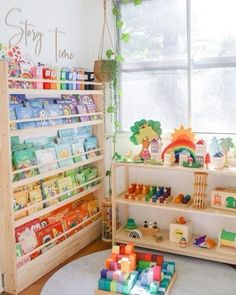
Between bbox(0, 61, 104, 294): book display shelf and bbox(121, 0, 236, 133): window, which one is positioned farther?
bbox(121, 0, 236, 133): window

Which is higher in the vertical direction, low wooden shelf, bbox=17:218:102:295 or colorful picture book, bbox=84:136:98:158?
colorful picture book, bbox=84:136:98:158

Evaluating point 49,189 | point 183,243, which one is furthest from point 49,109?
point 183,243

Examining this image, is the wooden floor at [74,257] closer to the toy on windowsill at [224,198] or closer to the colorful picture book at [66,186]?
the colorful picture book at [66,186]

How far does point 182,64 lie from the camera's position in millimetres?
3035

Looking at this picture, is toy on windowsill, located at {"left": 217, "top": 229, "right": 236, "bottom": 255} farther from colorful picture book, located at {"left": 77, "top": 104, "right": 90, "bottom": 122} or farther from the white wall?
the white wall

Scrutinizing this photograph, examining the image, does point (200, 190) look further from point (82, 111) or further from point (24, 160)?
point (24, 160)

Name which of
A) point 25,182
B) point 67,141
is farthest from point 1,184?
point 67,141

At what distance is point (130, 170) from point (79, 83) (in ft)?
3.11

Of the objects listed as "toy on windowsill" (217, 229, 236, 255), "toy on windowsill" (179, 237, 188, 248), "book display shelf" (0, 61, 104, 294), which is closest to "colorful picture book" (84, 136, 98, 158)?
"book display shelf" (0, 61, 104, 294)

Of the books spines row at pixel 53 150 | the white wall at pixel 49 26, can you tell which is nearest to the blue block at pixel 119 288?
the books spines row at pixel 53 150

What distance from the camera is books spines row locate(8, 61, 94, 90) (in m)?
2.48

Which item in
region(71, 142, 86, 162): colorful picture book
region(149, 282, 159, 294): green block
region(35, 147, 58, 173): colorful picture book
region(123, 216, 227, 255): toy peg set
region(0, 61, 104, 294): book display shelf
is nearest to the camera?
region(149, 282, 159, 294): green block

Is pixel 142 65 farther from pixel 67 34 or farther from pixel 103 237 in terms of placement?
pixel 103 237

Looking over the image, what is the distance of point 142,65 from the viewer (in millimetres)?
3201
